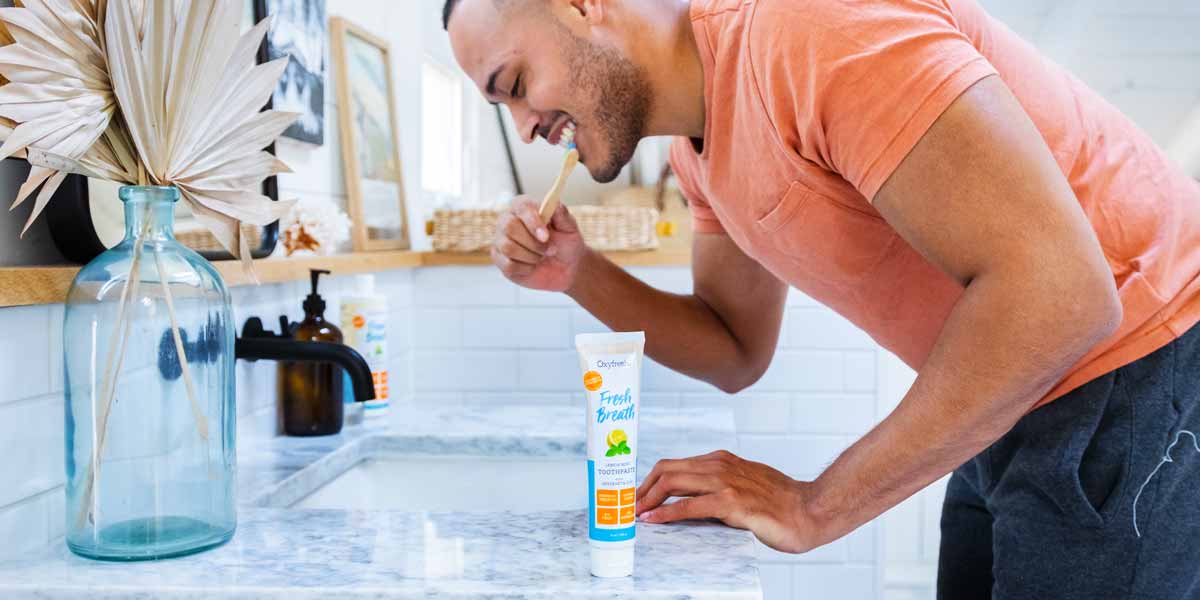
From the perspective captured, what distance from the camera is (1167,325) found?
3.20 ft

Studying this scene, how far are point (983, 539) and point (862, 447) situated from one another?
525 millimetres

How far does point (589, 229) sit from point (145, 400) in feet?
4.35

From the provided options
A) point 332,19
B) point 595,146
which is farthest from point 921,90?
point 332,19

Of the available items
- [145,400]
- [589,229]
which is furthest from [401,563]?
[589,229]

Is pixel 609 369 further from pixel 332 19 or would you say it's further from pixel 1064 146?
pixel 332 19

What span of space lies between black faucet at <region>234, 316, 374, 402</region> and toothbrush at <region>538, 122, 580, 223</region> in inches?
12.3

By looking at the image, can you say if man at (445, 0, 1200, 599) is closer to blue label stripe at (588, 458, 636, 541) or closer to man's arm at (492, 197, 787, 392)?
man's arm at (492, 197, 787, 392)

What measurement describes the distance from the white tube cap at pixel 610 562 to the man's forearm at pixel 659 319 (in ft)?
2.22

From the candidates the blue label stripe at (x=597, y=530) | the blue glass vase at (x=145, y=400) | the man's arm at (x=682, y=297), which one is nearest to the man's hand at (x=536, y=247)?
the man's arm at (x=682, y=297)

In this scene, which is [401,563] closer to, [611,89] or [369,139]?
[611,89]

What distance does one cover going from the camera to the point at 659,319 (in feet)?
4.56

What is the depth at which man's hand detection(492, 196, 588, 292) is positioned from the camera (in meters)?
1.26

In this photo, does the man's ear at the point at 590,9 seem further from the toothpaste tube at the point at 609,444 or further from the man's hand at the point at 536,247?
the toothpaste tube at the point at 609,444

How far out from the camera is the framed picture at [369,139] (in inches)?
67.1
